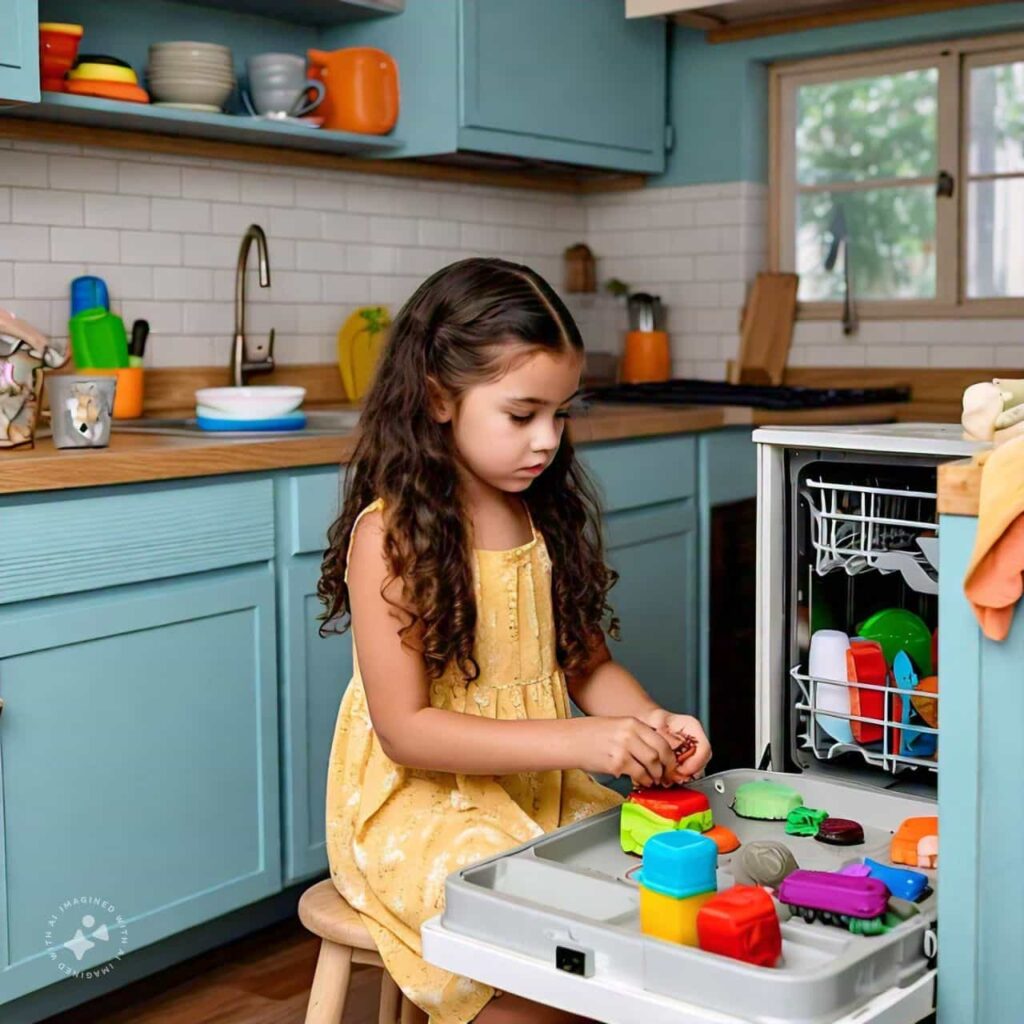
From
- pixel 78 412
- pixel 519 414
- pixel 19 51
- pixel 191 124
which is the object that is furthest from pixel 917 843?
pixel 191 124

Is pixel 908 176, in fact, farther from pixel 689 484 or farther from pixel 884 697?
pixel 884 697

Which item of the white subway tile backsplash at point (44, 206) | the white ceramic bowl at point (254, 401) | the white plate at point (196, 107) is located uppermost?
the white plate at point (196, 107)

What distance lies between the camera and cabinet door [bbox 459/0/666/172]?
10.9ft

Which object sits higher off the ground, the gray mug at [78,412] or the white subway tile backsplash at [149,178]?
the white subway tile backsplash at [149,178]

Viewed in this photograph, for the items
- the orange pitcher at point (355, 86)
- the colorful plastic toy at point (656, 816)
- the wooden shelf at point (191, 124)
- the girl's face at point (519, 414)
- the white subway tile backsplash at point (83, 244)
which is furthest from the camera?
the orange pitcher at point (355, 86)

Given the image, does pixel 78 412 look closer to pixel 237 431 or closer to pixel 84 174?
pixel 237 431

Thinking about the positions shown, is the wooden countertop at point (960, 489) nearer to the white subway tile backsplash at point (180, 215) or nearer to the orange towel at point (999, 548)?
the orange towel at point (999, 548)

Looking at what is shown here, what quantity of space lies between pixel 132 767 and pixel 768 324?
2.31 metres

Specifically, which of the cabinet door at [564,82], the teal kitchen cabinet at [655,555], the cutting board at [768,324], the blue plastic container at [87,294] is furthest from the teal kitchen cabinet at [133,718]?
the cutting board at [768,324]

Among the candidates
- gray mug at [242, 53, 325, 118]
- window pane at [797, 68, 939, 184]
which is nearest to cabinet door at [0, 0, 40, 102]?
gray mug at [242, 53, 325, 118]

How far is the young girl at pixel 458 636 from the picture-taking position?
1.44 metres

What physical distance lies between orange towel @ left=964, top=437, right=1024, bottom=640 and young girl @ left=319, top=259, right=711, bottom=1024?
1.26 ft

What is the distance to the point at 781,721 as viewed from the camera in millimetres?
1631

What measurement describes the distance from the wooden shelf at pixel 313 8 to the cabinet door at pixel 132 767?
4.53ft
